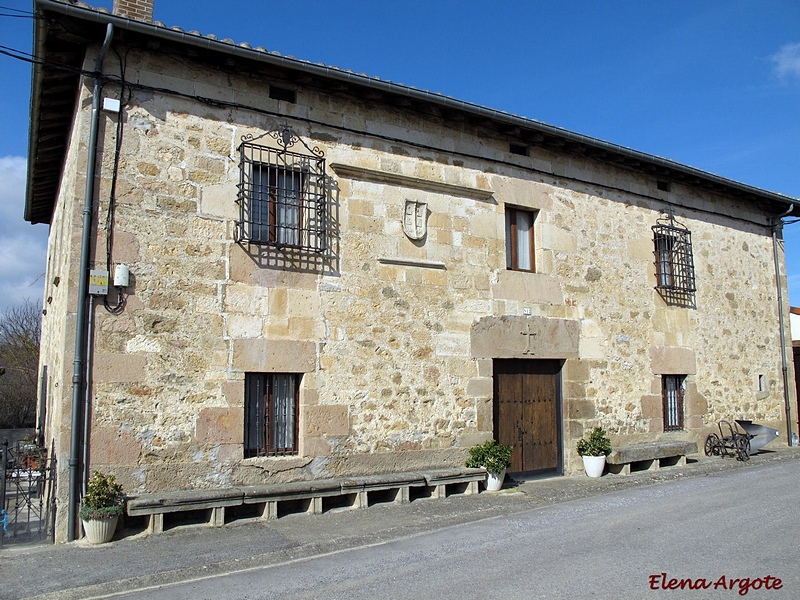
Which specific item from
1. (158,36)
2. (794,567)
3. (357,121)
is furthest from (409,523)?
(158,36)

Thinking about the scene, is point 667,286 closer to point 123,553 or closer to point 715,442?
point 715,442

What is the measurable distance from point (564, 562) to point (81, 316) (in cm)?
530

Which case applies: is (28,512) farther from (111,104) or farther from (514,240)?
(514,240)

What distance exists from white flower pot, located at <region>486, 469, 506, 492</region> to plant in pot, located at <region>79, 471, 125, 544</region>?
475 centimetres

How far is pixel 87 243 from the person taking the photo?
23.2 feet

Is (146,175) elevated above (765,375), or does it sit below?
above

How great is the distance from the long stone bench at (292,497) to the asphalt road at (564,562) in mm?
1230

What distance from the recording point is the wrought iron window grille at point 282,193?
26.8 ft

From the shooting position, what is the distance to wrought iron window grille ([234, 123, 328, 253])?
8156 millimetres

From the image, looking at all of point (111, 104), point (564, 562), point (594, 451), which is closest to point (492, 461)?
point (594, 451)

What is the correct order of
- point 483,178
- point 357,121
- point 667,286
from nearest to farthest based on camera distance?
point 357,121 < point 483,178 < point 667,286

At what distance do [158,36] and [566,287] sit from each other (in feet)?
22.7

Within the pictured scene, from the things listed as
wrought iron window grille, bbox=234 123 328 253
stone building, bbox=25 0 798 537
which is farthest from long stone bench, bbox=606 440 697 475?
wrought iron window grille, bbox=234 123 328 253

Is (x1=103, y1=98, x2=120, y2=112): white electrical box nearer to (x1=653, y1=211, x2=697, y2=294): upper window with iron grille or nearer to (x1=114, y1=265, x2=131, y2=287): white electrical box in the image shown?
(x1=114, y1=265, x2=131, y2=287): white electrical box
